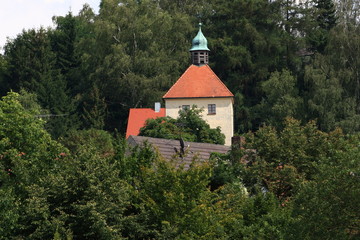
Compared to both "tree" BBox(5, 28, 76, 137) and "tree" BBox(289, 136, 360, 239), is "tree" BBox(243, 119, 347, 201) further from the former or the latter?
"tree" BBox(5, 28, 76, 137)

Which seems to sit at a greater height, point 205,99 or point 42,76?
point 42,76

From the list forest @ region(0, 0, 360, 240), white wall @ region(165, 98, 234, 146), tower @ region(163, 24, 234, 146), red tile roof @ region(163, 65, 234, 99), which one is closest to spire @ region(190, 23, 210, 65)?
forest @ region(0, 0, 360, 240)

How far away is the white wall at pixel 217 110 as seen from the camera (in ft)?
218

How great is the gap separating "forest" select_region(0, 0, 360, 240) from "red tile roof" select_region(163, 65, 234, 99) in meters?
4.40

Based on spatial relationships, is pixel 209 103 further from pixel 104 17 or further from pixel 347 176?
pixel 347 176

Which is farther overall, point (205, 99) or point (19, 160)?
point (205, 99)

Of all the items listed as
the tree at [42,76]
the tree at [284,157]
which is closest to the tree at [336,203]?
the tree at [284,157]

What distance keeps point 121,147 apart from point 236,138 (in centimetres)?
976

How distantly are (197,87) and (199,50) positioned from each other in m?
5.63

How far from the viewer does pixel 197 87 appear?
6769 cm

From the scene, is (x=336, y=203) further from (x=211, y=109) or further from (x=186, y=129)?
(x=211, y=109)

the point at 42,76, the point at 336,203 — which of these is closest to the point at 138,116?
the point at 42,76

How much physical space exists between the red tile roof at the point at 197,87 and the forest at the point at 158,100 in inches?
173

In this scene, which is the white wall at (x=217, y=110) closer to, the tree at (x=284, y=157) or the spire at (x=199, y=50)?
the spire at (x=199, y=50)
